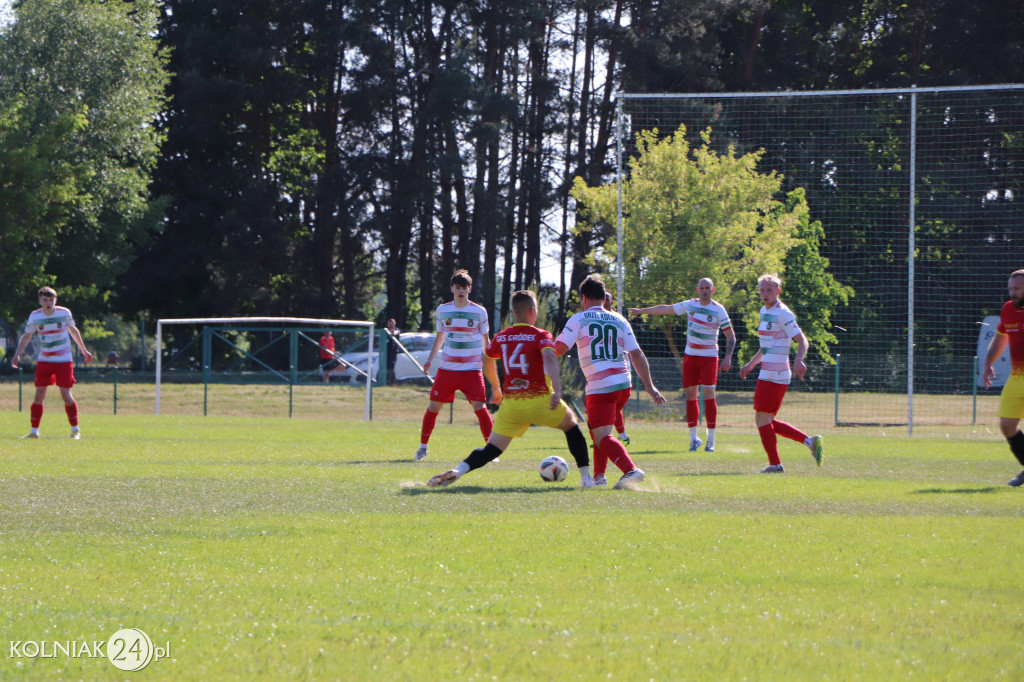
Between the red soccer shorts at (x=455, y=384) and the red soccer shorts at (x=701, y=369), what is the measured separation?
327 cm

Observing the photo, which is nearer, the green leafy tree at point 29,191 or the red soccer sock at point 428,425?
the red soccer sock at point 428,425

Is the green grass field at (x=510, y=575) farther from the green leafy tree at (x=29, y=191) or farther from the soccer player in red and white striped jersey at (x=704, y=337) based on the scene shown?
the green leafy tree at (x=29, y=191)

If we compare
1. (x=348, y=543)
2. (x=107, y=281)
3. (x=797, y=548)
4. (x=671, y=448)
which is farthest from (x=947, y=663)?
(x=107, y=281)

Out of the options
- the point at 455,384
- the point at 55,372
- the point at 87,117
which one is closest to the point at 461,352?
the point at 455,384

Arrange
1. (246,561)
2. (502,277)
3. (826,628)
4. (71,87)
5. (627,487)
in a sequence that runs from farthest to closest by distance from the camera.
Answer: (502,277) → (71,87) → (627,487) → (246,561) → (826,628)

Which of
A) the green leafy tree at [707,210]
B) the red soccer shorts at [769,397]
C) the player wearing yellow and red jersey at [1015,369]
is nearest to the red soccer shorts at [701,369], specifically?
the red soccer shorts at [769,397]

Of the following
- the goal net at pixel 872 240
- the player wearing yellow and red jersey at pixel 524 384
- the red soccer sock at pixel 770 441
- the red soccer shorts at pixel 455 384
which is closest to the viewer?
the player wearing yellow and red jersey at pixel 524 384

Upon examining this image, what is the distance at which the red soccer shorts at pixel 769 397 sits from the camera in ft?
35.8

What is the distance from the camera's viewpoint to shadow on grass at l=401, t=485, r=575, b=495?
28.7ft

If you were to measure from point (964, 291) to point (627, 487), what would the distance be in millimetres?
23446

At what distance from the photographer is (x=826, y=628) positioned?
4.42 meters

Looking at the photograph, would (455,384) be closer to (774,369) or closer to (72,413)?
(774,369)

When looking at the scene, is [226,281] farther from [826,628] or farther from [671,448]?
[826,628]

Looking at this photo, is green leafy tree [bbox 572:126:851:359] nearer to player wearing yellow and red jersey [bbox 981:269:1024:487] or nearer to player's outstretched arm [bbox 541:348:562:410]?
player wearing yellow and red jersey [bbox 981:269:1024:487]
